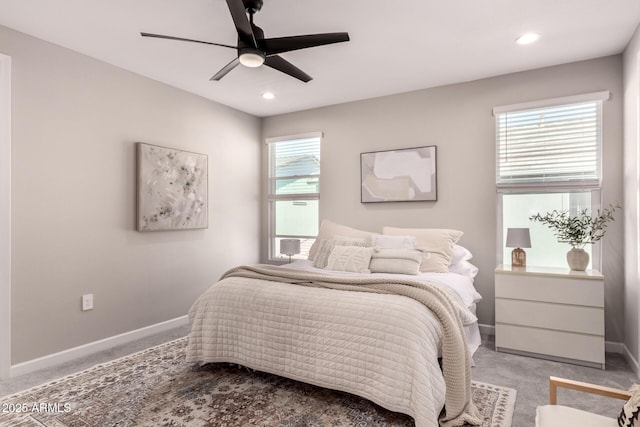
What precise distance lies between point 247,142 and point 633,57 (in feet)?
13.0

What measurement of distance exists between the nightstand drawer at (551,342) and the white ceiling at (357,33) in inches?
91.7

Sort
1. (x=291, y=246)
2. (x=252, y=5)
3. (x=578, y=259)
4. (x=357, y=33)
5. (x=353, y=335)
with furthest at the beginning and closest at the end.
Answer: (x=291, y=246) < (x=578, y=259) < (x=357, y=33) < (x=252, y=5) < (x=353, y=335)

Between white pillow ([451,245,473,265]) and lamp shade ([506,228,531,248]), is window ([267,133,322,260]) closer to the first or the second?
white pillow ([451,245,473,265])

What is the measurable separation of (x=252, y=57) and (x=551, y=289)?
2882 mm

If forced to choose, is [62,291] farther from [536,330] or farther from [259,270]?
[536,330]

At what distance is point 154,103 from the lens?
3.72 metres

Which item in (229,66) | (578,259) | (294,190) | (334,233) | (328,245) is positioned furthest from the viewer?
(294,190)

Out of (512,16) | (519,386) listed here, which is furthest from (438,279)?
(512,16)

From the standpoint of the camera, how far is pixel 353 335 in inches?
84.4

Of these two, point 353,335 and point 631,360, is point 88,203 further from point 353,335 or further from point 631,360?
point 631,360

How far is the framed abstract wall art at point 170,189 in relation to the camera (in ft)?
11.7

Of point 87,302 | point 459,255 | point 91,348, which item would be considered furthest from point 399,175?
point 91,348

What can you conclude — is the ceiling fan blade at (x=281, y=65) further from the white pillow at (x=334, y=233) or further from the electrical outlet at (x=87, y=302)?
the electrical outlet at (x=87, y=302)

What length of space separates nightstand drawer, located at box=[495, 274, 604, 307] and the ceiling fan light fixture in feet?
8.51
